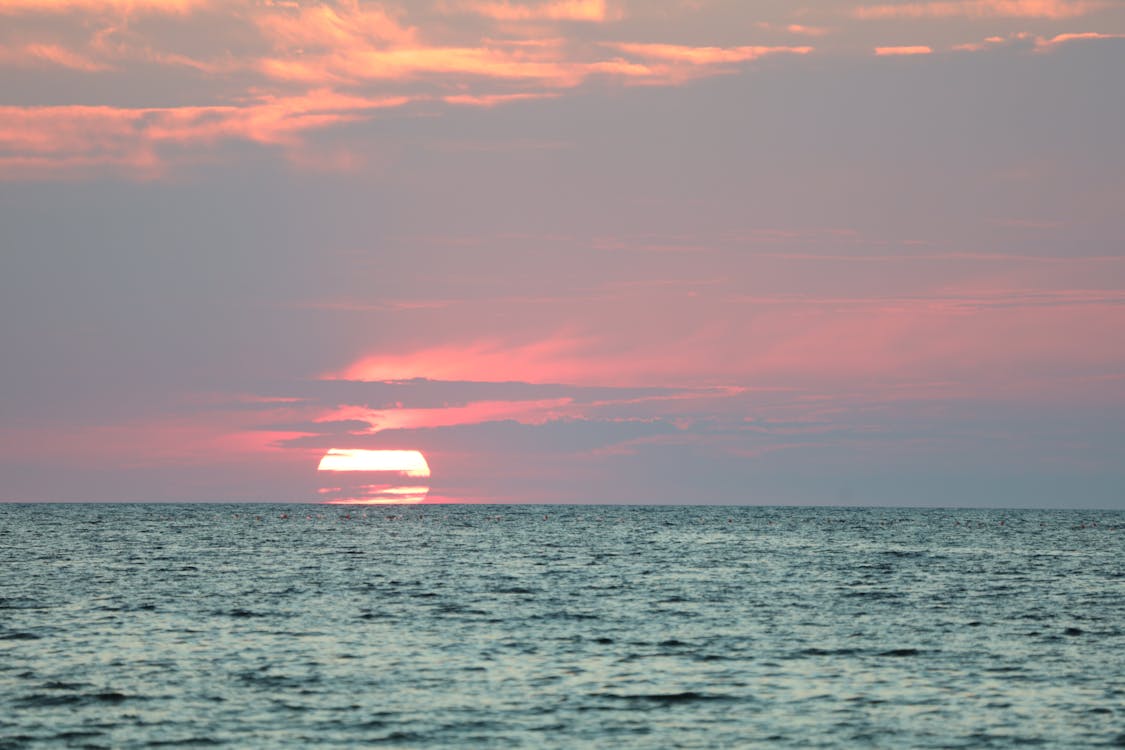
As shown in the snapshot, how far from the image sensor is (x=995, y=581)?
74.9 m

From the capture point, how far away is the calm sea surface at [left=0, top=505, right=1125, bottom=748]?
1196 inches

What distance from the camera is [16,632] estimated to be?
46.3 m

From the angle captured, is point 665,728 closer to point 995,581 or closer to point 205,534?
point 995,581

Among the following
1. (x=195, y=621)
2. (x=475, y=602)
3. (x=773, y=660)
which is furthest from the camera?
(x=475, y=602)

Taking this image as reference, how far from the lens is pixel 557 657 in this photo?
135ft

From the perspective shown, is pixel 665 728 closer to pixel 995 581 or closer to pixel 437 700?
pixel 437 700

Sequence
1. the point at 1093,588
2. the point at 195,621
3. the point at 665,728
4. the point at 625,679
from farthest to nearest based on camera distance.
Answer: the point at 1093,588 < the point at 195,621 < the point at 625,679 < the point at 665,728

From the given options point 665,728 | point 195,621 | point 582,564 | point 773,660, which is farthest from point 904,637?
point 582,564

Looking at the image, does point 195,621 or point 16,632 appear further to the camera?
point 195,621

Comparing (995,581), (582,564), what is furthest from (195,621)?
(995,581)

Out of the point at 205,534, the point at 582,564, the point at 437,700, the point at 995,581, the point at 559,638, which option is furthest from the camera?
the point at 205,534

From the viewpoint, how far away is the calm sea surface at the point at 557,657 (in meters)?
30.4

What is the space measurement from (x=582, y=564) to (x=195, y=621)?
41.8m

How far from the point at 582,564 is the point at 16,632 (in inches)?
1890
